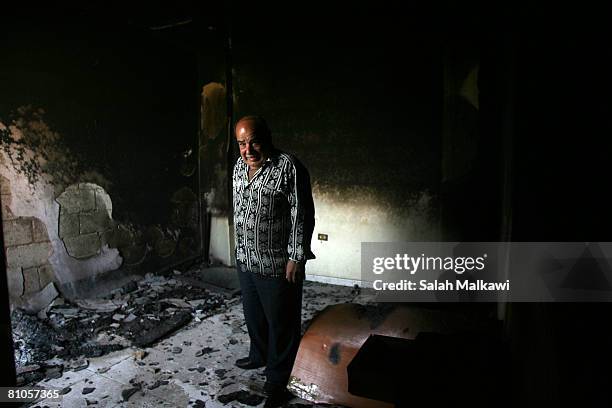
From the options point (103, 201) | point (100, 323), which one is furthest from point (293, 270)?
point (103, 201)

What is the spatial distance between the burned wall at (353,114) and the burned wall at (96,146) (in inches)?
45.8

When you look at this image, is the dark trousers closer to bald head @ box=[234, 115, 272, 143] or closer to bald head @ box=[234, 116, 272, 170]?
bald head @ box=[234, 116, 272, 170]

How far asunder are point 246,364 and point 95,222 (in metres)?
2.83

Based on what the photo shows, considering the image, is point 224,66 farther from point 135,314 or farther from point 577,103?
point 577,103

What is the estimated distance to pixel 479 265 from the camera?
4375 mm

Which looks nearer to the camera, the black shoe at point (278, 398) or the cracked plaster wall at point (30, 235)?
the black shoe at point (278, 398)

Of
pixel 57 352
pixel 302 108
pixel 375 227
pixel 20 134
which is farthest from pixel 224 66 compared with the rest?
pixel 57 352

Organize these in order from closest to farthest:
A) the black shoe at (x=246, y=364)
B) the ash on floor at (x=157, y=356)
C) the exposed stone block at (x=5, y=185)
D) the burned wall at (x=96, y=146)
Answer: the ash on floor at (x=157, y=356)
the black shoe at (x=246, y=364)
the exposed stone block at (x=5, y=185)
the burned wall at (x=96, y=146)

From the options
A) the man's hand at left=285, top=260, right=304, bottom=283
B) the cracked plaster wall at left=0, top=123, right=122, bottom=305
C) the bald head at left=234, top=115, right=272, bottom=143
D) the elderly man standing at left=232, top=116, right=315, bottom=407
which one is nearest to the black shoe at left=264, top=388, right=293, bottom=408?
the elderly man standing at left=232, top=116, right=315, bottom=407

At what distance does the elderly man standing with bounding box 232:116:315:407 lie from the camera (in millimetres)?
2578

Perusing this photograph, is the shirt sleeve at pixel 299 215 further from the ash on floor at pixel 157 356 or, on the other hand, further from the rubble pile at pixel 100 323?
the rubble pile at pixel 100 323

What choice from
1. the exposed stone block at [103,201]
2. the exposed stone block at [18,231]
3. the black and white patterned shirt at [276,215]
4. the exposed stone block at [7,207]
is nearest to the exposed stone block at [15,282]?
the exposed stone block at [18,231]

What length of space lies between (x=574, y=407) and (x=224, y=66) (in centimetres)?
587

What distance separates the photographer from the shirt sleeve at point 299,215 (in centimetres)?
256
